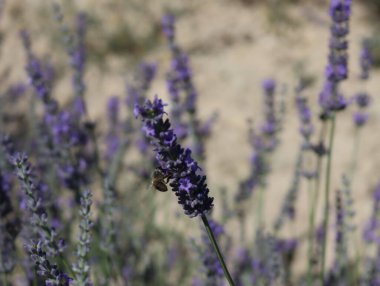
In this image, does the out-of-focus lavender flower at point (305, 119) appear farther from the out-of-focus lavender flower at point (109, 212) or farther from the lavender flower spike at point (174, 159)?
the lavender flower spike at point (174, 159)

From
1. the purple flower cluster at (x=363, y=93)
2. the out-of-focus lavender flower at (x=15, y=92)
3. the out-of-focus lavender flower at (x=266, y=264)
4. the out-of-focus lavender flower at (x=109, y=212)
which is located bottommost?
the out-of-focus lavender flower at (x=109, y=212)

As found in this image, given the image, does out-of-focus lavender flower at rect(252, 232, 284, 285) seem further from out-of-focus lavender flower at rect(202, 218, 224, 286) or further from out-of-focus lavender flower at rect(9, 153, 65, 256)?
out-of-focus lavender flower at rect(9, 153, 65, 256)

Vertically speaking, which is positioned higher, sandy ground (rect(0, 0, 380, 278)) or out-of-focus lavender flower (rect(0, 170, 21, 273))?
sandy ground (rect(0, 0, 380, 278))

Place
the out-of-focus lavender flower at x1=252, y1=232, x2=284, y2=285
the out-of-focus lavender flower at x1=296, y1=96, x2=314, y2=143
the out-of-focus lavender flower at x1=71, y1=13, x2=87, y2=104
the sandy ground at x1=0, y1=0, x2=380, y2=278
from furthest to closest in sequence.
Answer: the sandy ground at x1=0, y1=0, x2=380, y2=278 → the out-of-focus lavender flower at x1=71, y1=13, x2=87, y2=104 → the out-of-focus lavender flower at x1=296, y1=96, x2=314, y2=143 → the out-of-focus lavender flower at x1=252, y1=232, x2=284, y2=285

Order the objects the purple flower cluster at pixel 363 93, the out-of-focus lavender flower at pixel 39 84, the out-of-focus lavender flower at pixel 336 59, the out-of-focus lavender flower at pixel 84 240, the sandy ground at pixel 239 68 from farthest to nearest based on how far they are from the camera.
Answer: the sandy ground at pixel 239 68
the purple flower cluster at pixel 363 93
the out-of-focus lavender flower at pixel 39 84
the out-of-focus lavender flower at pixel 336 59
the out-of-focus lavender flower at pixel 84 240

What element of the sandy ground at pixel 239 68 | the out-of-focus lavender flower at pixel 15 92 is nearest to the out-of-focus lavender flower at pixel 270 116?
the sandy ground at pixel 239 68

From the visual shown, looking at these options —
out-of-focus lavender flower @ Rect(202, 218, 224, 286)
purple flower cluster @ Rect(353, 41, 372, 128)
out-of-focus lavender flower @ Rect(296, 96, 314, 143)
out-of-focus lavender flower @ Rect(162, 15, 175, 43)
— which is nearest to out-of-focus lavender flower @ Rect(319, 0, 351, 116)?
out-of-focus lavender flower @ Rect(296, 96, 314, 143)
